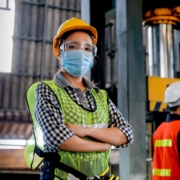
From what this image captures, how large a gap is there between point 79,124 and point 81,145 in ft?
0.45

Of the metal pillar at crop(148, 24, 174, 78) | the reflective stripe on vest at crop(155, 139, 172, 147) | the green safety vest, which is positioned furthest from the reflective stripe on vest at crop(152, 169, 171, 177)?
the metal pillar at crop(148, 24, 174, 78)

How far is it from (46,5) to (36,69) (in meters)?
2.85

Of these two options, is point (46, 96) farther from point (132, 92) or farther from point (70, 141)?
point (132, 92)

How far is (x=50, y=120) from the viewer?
1955 millimetres

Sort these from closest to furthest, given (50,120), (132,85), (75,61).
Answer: (50,120) → (75,61) → (132,85)

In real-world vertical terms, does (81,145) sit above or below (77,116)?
below

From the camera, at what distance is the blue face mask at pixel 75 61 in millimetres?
2225

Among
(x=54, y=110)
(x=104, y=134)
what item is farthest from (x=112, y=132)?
(x=54, y=110)

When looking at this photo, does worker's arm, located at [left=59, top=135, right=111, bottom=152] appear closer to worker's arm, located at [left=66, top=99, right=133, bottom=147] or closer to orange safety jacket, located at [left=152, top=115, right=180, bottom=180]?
worker's arm, located at [left=66, top=99, right=133, bottom=147]

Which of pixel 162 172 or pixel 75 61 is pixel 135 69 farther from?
pixel 75 61

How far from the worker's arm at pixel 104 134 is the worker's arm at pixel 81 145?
0.12 feet

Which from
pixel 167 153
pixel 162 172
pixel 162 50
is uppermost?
pixel 162 50

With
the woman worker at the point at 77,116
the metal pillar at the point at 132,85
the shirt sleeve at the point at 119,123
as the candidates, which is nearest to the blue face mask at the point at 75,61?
the woman worker at the point at 77,116

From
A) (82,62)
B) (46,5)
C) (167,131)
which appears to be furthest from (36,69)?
(82,62)
